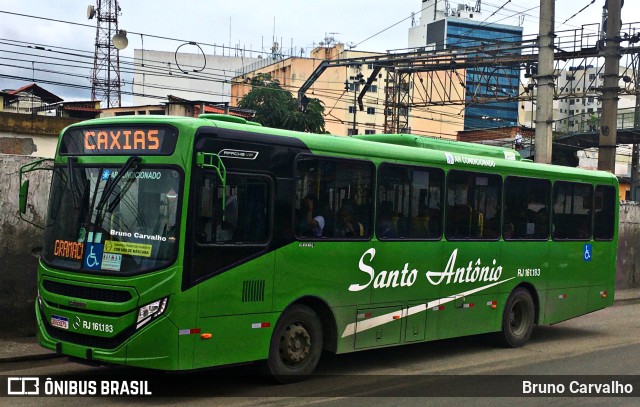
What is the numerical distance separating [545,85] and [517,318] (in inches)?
353

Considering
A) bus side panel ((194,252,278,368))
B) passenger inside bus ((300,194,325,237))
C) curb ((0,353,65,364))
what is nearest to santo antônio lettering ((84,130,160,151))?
bus side panel ((194,252,278,368))

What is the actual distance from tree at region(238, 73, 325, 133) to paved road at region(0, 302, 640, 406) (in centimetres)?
4072

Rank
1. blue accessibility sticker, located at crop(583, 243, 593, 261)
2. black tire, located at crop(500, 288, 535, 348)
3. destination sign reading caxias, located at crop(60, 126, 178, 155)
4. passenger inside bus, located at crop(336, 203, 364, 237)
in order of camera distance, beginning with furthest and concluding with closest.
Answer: blue accessibility sticker, located at crop(583, 243, 593, 261), black tire, located at crop(500, 288, 535, 348), passenger inside bus, located at crop(336, 203, 364, 237), destination sign reading caxias, located at crop(60, 126, 178, 155)

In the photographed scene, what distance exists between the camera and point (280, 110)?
2147 inches

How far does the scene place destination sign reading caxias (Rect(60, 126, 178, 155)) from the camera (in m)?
8.54

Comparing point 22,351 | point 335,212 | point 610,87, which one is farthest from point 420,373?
point 610,87

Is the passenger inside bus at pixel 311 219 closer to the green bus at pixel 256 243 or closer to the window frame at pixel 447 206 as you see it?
the green bus at pixel 256 243

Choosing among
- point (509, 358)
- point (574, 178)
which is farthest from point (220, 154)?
point (574, 178)

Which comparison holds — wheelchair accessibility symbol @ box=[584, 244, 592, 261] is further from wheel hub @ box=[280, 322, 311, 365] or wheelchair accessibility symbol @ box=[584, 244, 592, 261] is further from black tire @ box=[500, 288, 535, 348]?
wheel hub @ box=[280, 322, 311, 365]

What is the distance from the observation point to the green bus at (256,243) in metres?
8.30

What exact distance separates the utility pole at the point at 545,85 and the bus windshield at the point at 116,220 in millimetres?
14327

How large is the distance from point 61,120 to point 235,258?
74.4 ft

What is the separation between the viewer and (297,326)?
31.8ft

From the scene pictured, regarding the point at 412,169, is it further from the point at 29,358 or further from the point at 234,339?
the point at 29,358
